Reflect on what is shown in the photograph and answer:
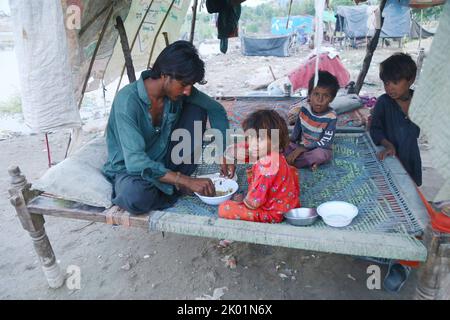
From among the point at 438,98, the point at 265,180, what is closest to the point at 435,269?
the point at 438,98

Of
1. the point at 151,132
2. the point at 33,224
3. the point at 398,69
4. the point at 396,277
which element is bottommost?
the point at 396,277

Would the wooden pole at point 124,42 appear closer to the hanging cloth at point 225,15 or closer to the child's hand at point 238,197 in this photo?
the hanging cloth at point 225,15

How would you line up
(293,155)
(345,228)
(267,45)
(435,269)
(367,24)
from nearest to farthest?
1. (435,269)
2. (345,228)
3. (293,155)
4. (367,24)
5. (267,45)

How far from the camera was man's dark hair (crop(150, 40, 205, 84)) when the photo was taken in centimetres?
209

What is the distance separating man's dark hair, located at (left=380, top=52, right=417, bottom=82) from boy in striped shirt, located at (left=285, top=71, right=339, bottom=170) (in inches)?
16.2

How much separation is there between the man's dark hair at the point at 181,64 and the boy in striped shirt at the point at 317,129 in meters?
1.19

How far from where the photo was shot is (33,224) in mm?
2357

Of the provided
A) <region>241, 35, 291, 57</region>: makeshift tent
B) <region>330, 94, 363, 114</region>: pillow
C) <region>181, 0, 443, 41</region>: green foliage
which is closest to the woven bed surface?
<region>330, 94, 363, 114</region>: pillow

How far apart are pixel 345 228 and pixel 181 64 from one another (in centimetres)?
139

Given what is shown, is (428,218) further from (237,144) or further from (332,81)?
(237,144)

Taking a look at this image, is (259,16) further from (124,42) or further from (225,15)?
(124,42)

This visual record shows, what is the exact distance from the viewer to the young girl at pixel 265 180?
2039 millimetres

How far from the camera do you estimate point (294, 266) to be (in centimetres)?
271

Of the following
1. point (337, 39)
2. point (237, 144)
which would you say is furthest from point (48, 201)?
point (337, 39)
